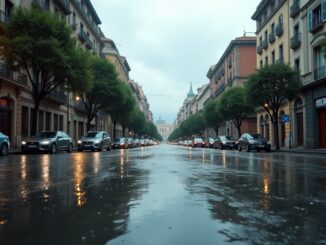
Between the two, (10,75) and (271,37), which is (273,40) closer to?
(271,37)

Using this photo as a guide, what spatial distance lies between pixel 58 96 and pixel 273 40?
24522mm

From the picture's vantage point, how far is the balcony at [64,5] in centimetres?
3919

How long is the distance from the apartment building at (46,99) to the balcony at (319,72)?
20.7 m

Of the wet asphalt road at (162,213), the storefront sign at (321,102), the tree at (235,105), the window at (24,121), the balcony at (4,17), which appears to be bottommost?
the wet asphalt road at (162,213)

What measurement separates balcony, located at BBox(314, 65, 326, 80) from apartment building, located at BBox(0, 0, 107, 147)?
20.7 meters

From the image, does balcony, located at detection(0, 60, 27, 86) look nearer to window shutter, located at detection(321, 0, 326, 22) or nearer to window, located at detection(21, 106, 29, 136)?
window, located at detection(21, 106, 29, 136)

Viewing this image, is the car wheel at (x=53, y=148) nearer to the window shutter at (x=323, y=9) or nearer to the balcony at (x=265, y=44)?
the window shutter at (x=323, y=9)

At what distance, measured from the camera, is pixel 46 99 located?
37.0 meters

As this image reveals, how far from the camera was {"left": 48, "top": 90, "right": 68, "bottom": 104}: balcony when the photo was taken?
37819 mm

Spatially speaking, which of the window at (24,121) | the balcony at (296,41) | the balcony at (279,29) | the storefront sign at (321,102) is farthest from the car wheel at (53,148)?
the balcony at (279,29)

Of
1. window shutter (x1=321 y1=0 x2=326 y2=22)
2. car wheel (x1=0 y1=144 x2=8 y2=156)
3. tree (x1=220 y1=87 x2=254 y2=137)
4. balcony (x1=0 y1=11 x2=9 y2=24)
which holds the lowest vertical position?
car wheel (x1=0 y1=144 x2=8 y2=156)

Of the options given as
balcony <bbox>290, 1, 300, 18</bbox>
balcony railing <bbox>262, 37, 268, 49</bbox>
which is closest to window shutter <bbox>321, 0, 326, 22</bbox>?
balcony <bbox>290, 1, 300, 18</bbox>

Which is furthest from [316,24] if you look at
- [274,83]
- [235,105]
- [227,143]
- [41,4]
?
[41,4]

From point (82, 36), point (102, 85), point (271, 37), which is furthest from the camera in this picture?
point (82, 36)
